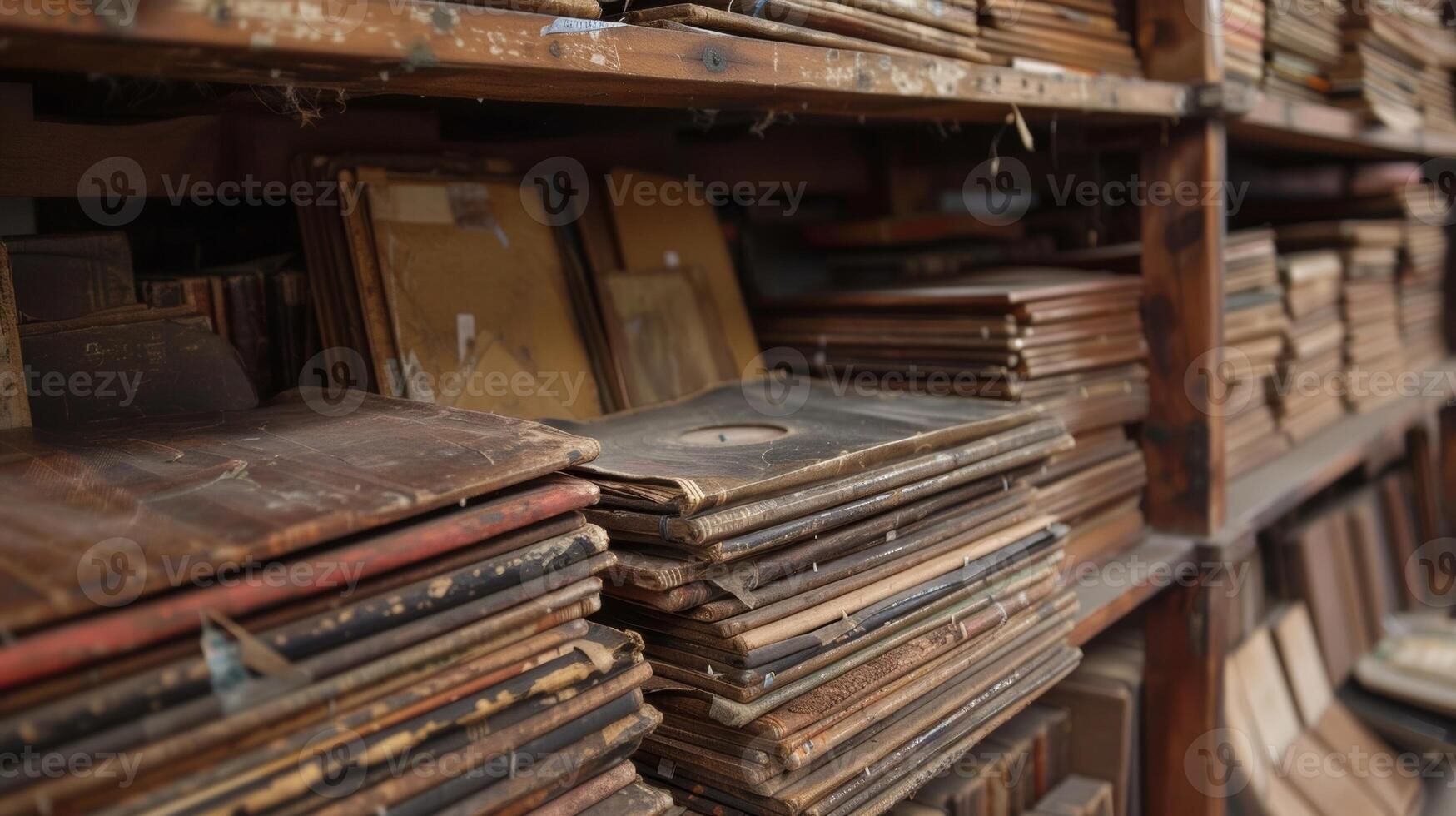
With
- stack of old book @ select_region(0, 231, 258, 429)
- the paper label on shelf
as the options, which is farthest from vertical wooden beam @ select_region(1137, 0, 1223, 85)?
stack of old book @ select_region(0, 231, 258, 429)

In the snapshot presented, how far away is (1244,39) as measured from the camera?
6.29 ft

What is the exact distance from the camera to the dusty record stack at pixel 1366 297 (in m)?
2.71

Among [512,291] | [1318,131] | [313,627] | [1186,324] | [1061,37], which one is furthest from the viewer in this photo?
[1318,131]

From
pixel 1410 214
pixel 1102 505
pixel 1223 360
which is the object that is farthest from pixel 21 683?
pixel 1410 214

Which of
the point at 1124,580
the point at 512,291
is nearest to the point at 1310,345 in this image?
the point at 1124,580

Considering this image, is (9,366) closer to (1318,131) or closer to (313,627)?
(313,627)

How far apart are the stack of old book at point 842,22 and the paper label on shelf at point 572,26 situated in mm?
111

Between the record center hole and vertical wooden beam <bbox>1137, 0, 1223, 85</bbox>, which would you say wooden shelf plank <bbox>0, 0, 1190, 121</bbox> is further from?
vertical wooden beam <bbox>1137, 0, 1223, 85</bbox>

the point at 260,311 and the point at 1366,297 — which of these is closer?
the point at 260,311

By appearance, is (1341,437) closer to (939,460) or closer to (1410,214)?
(1410,214)

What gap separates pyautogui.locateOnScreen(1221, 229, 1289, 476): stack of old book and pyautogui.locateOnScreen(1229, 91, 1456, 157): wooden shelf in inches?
9.3

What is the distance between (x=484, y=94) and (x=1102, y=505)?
1314 mm

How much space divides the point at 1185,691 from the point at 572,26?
5.66 feet

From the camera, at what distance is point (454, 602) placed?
72 centimetres
